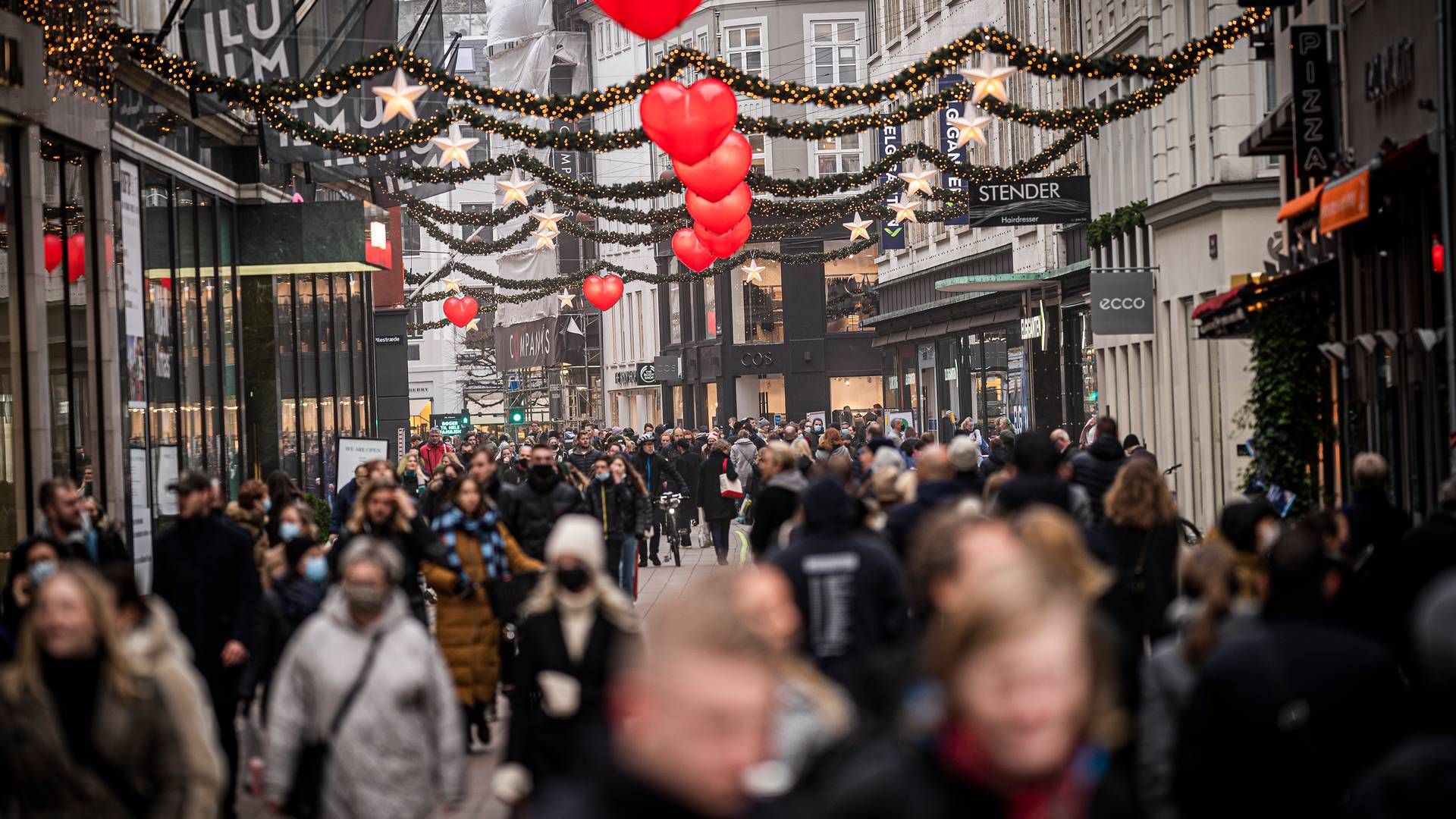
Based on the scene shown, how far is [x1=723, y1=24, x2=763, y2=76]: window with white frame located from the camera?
7500cm

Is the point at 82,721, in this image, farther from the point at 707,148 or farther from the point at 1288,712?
the point at 707,148

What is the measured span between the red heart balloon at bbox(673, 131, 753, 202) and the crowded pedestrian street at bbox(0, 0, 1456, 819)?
0.07 metres

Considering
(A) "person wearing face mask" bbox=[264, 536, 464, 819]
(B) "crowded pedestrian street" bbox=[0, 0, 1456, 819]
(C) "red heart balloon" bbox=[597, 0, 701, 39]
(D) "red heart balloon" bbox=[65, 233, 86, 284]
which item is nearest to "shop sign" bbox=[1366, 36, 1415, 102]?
(B) "crowded pedestrian street" bbox=[0, 0, 1456, 819]

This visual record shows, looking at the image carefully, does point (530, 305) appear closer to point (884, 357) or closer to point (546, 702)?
point (884, 357)

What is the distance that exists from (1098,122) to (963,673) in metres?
20.9

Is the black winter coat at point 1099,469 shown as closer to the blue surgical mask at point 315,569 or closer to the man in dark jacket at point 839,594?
the blue surgical mask at point 315,569

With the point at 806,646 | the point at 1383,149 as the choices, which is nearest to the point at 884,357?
the point at 1383,149

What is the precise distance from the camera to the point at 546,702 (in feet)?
27.0

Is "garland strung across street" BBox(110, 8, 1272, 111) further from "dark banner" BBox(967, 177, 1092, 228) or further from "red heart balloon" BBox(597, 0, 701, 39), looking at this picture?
"dark banner" BBox(967, 177, 1092, 228)

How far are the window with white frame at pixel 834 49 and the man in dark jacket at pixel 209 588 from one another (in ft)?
211

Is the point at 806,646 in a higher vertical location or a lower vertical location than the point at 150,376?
lower

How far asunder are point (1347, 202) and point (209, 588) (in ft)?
30.7

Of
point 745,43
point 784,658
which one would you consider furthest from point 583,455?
point 745,43

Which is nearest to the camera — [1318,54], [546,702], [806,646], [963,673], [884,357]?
[963,673]
